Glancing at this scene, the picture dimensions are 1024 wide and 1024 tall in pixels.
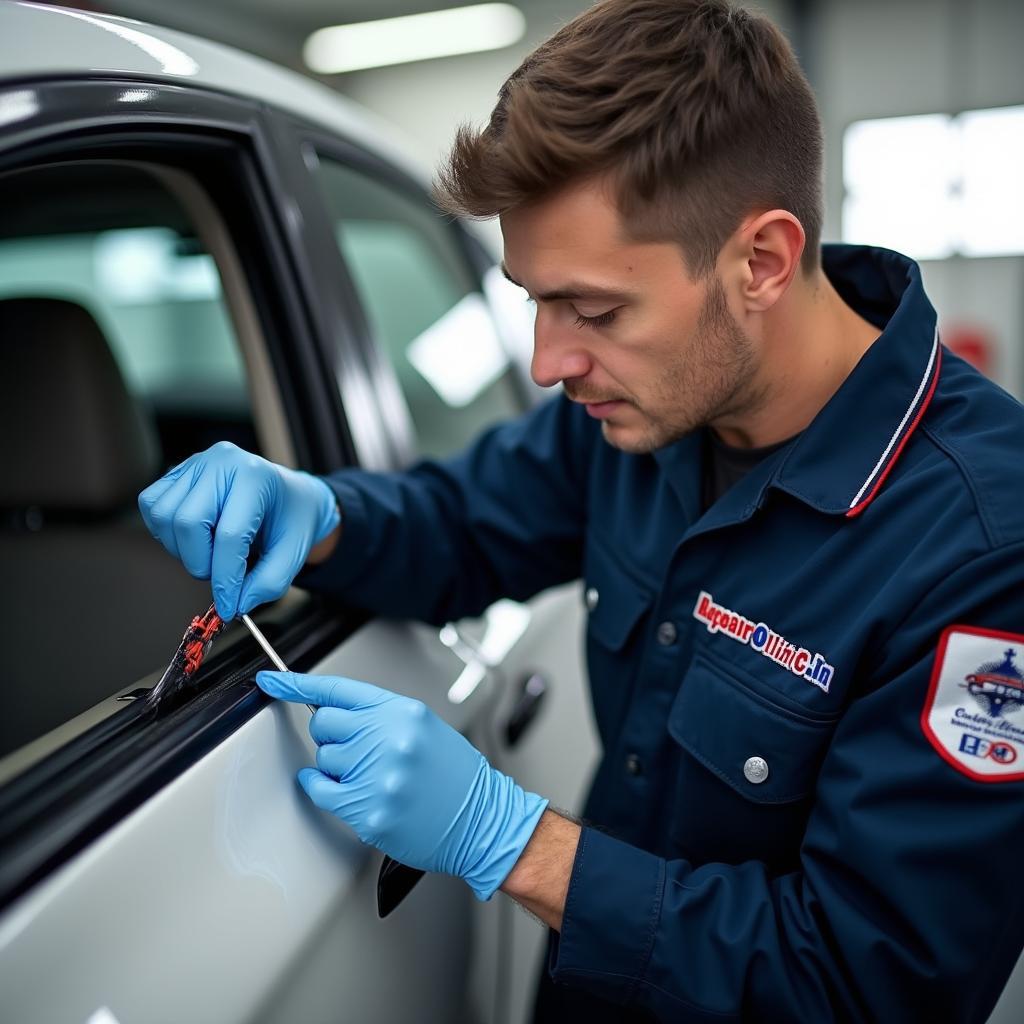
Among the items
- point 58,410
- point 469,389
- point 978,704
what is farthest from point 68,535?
point 978,704

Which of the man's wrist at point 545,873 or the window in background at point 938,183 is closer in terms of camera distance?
the man's wrist at point 545,873

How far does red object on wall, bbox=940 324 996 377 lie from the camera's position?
6059 mm

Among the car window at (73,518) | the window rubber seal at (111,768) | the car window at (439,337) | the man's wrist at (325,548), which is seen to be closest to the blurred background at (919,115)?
the car window at (439,337)

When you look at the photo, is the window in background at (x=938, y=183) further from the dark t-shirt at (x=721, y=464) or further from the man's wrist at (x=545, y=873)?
the man's wrist at (x=545, y=873)

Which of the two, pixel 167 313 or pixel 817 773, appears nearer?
pixel 817 773

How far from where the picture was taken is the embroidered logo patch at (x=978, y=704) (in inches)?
31.3

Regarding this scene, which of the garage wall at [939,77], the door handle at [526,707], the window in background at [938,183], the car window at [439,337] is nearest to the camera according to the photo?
the door handle at [526,707]

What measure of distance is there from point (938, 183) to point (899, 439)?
19.9ft

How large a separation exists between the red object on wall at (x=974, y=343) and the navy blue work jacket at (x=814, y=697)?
559 centimetres

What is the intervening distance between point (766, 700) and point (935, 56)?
6.46m

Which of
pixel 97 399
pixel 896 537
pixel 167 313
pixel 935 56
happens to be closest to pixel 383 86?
pixel 935 56

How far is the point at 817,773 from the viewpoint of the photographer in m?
0.96

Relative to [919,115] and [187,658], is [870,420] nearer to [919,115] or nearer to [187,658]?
[187,658]

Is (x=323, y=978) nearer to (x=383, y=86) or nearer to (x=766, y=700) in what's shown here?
(x=766, y=700)
